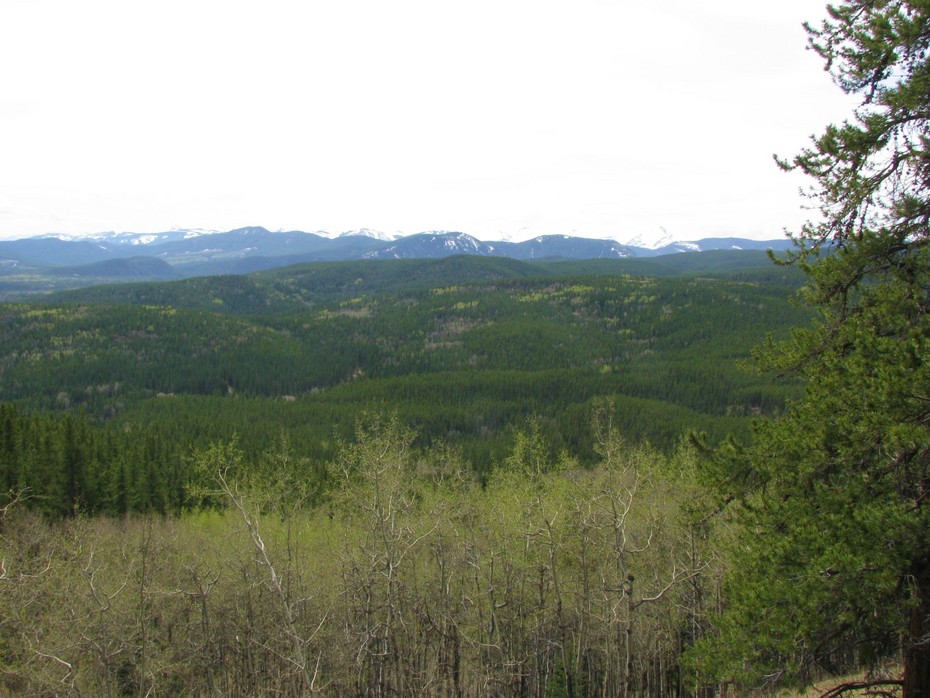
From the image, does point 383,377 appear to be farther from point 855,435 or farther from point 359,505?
point 855,435

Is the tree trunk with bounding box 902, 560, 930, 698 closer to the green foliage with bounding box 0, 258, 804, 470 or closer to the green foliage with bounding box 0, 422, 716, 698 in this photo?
the green foliage with bounding box 0, 422, 716, 698

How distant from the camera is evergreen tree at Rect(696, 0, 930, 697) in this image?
7781 millimetres

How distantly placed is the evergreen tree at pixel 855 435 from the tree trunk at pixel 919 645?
2cm

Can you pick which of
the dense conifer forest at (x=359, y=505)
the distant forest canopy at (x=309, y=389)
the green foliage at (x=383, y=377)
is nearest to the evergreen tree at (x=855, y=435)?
the dense conifer forest at (x=359, y=505)

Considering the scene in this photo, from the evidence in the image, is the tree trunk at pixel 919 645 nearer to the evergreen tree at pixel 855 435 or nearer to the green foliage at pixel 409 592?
the evergreen tree at pixel 855 435

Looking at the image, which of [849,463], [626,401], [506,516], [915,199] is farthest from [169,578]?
[626,401]

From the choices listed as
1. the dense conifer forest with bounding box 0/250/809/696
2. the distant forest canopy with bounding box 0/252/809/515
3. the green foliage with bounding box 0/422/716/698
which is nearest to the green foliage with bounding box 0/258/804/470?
the distant forest canopy with bounding box 0/252/809/515

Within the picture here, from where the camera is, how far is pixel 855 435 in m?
8.35

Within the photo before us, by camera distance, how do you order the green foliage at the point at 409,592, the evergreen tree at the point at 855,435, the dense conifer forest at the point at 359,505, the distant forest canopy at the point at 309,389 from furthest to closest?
the distant forest canopy at the point at 309,389
the green foliage at the point at 409,592
the dense conifer forest at the point at 359,505
the evergreen tree at the point at 855,435

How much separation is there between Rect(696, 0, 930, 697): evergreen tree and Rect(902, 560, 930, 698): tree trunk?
0.02 metres

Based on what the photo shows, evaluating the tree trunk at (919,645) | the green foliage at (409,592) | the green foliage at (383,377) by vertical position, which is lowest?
the green foliage at (383,377)

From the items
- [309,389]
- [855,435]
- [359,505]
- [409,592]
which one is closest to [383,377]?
[309,389]

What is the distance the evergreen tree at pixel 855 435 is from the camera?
7781mm

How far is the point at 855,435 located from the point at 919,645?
9.45 feet
